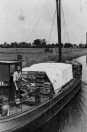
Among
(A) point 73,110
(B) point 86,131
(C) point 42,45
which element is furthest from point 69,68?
(C) point 42,45

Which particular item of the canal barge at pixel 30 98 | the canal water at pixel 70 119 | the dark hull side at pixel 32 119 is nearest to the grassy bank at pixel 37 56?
the canal water at pixel 70 119

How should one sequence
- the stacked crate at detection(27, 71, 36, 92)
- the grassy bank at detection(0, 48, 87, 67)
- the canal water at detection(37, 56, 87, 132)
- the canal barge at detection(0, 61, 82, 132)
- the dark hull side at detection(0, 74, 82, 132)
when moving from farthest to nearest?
the grassy bank at detection(0, 48, 87, 67), the stacked crate at detection(27, 71, 36, 92), the canal water at detection(37, 56, 87, 132), the canal barge at detection(0, 61, 82, 132), the dark hull side at detection(0, 74, 82, 132)

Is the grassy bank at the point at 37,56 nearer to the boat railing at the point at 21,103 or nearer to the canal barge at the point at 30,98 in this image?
the canal barge at the point at 30,98

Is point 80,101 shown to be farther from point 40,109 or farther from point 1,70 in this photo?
point 1,70

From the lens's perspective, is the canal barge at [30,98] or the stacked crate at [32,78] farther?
the stacked crate at [32,78]

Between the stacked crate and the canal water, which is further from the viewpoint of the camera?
the stacked crate

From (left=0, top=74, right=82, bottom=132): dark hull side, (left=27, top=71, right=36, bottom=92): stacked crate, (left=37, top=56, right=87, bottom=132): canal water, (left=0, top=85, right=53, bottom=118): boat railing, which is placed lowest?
(left=37, top=56, right=87, bottom=132): canal water

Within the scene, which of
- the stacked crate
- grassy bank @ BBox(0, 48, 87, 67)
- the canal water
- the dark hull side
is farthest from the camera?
grassy bank @ BBox(0, 48, 87, 67)

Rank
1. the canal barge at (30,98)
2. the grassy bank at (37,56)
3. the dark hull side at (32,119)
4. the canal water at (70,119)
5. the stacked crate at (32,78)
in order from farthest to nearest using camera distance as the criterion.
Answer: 1. the grassy bank at (37,56)
2. the stacked crate at (32,78)
3. the canal water at (70,119)
4. the canal barge at (30,98)
5. the dark hull side at (32,119)

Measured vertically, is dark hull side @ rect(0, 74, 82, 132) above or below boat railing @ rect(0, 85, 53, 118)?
below

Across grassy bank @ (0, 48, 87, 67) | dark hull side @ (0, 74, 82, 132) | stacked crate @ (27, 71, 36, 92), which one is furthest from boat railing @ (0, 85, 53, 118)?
grassy bank @ (0, 48, 87, 67)

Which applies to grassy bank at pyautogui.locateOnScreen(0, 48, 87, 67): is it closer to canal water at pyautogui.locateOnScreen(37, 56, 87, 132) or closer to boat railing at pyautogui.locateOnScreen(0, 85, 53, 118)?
canal water at pyautogui.locateOnScreen(37, 56, 87, 132)

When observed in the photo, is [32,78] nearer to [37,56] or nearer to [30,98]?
[30,98]

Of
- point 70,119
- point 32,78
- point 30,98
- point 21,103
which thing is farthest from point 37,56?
point 21,103
